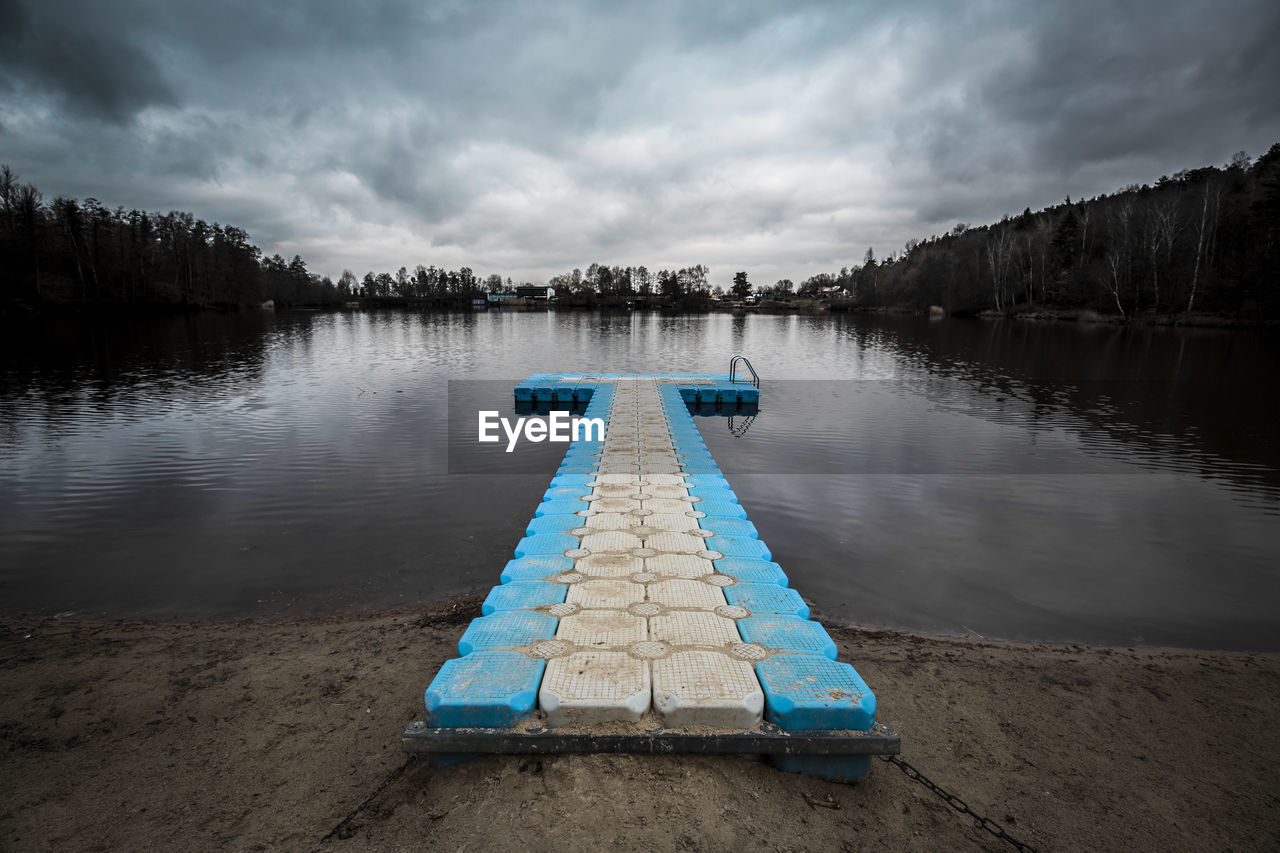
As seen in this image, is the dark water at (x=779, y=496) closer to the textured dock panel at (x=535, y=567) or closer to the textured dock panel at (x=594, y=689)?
the textured dock panel at (x=535, y=567)

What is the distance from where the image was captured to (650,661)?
14.6ft

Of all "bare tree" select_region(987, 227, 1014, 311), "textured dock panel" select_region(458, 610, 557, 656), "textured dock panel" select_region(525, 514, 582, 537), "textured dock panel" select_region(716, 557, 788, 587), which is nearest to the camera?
"textured dock panel" select_region(458, 610, 557, 656)

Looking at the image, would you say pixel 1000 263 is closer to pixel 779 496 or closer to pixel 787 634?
pixel 779 496

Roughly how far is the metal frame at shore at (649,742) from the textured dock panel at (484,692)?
8 cm

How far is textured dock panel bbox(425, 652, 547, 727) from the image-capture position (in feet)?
12.7

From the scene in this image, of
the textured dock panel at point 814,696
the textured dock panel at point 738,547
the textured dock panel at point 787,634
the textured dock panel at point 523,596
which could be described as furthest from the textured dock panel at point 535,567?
the textured dock panel at point 814,696

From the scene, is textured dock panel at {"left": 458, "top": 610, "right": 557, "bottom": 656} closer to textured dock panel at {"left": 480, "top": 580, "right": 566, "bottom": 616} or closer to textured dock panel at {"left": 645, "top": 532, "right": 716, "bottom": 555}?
textured dock panel at {"left": 480, "top": 580, "right": 566, "bottom": 616}

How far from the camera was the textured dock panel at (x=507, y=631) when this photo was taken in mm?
4660

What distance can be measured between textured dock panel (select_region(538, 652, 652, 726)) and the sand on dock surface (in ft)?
1.05

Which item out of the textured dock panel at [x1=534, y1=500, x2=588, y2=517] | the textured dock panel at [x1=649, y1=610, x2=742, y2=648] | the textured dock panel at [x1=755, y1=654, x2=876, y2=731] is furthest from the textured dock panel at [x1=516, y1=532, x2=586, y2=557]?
the textured dock panel at [x1=755, y1=654, x2=876, y2=731]

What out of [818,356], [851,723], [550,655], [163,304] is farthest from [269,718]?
Answer: [163,304]

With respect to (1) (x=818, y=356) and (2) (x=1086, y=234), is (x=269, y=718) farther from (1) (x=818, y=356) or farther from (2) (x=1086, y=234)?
(2) (x=1086, y=234)

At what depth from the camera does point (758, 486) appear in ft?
42.3
